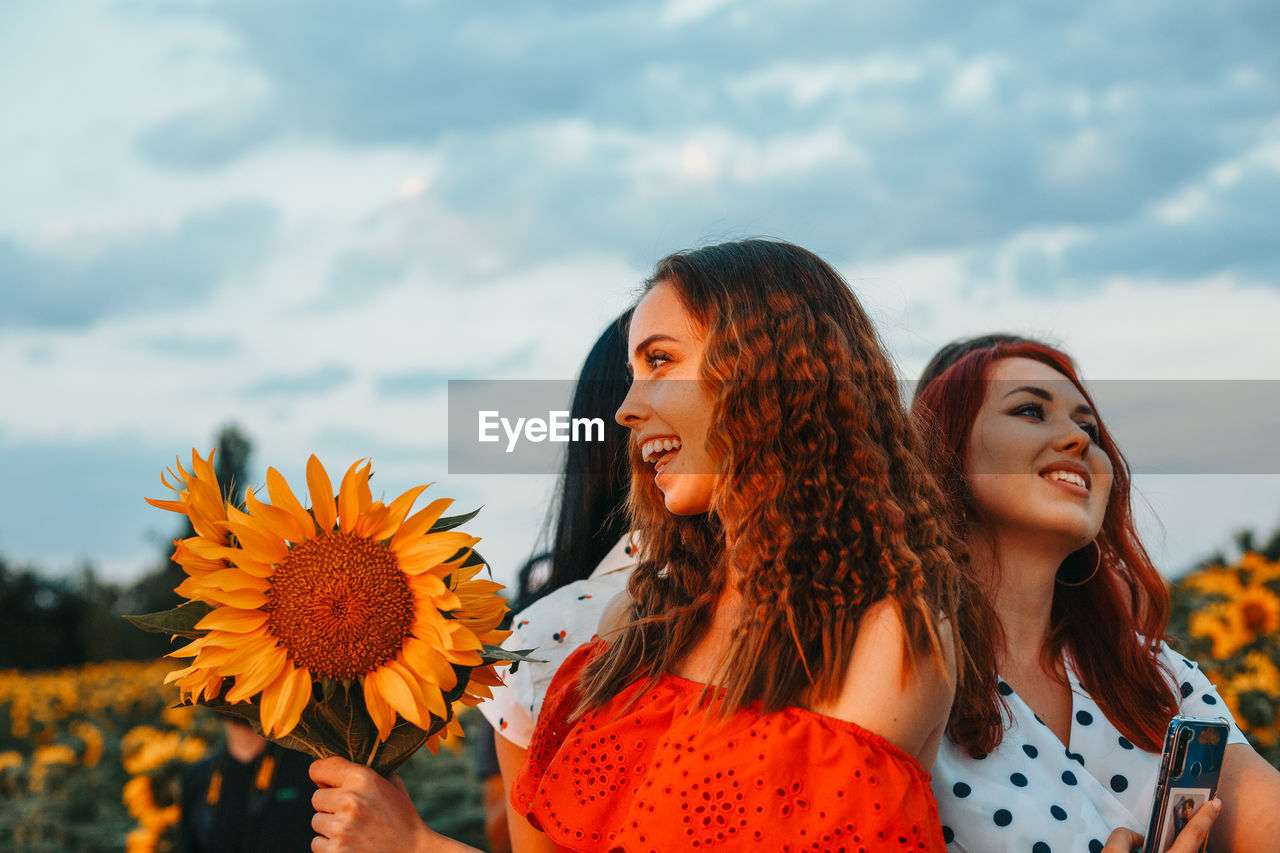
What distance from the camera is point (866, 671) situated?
1703 mm

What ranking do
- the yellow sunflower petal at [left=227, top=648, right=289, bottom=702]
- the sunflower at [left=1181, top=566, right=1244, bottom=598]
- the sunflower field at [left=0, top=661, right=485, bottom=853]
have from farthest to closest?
the sunflower at [left=1181, top=566, right=1244, bottom=598] → the sunflower field at [left=0, top=661, right=485, bottom=853] → the yellow sunflower petal at [left=227, top=648, right=289, bottom=702]

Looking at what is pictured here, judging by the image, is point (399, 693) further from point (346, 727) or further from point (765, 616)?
point (765, 616)

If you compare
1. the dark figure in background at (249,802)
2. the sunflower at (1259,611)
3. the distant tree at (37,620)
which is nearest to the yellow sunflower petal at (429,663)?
the dark figure in background at (249,802)

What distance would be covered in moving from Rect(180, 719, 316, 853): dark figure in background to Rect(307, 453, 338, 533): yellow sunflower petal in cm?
213

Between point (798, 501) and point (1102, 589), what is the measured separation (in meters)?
1.11

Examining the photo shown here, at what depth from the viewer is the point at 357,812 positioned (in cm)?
169

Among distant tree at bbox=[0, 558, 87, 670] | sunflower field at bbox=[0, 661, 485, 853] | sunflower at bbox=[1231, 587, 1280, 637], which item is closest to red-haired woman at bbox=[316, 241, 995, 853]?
sunflower field at bbox=[0, 661, 485, 853]

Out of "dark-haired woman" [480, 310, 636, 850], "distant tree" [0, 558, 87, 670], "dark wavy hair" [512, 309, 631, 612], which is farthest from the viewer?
"distant tree" [0, 558, 87, 670]

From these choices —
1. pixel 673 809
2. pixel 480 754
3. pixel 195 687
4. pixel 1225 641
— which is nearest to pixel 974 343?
pixel 673 809

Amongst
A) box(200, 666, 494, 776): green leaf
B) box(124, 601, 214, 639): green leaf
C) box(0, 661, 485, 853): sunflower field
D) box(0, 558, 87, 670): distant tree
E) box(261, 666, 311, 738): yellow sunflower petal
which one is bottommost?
box(0, 558, 87, 670): distant tree

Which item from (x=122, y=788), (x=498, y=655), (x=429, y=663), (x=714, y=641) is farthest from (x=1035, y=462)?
(x=122, y=788)

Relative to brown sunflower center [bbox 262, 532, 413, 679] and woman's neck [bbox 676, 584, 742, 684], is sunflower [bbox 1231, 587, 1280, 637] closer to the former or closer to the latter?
woman's neck [bbox 676, 584, 742, 684]

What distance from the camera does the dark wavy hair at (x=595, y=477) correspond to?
3.04m

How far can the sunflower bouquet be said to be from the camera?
1588 mm
